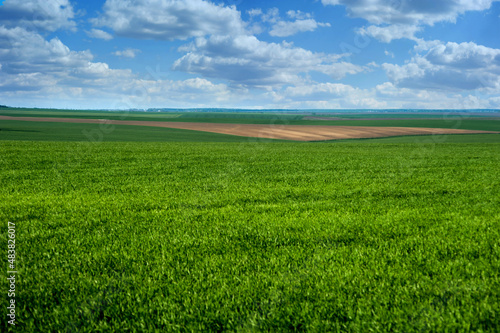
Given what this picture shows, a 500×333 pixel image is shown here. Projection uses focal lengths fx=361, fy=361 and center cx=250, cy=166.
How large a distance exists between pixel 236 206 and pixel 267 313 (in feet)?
19.9

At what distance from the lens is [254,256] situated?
679 cm

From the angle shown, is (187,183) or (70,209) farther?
(187,183)

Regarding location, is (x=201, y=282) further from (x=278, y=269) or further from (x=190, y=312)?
(x=278, y=269)

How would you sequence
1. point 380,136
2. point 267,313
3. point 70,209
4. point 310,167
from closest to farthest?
point 267,313, point 70,209, point 310,167, point 380,136

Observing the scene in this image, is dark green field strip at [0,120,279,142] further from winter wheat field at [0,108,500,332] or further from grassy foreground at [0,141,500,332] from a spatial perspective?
winter wheat field at [0,108,500,332]

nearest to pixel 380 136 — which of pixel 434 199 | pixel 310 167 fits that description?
pixel 310 167

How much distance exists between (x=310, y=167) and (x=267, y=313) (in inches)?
601

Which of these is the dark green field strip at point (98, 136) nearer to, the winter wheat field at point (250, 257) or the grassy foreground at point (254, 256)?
the grassy foreground at point (254, 256)

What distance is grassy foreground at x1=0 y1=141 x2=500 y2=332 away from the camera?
4.81 m

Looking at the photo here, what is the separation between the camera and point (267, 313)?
4.90 metres

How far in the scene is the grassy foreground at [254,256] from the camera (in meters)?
4.81

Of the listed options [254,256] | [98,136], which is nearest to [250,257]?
[254,256]

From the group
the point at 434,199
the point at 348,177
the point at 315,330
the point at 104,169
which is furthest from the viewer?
the point at 104,169

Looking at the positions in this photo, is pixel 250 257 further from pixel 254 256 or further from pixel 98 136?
pixel 98 136
